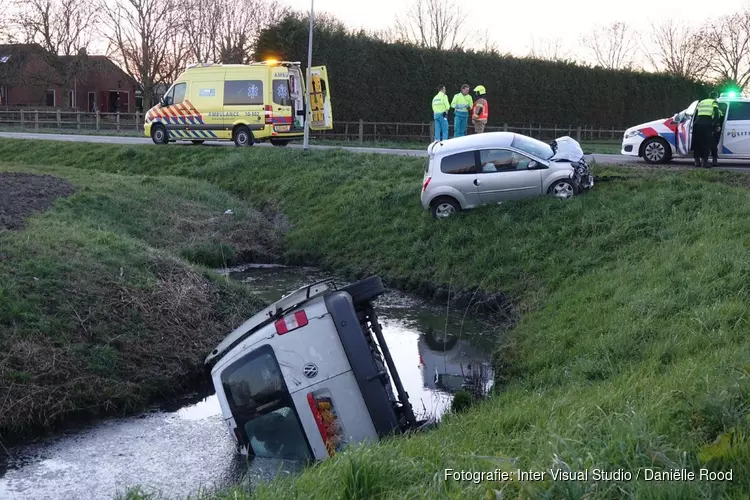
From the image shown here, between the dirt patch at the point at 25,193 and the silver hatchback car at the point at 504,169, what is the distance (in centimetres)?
747

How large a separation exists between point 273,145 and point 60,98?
3850cm

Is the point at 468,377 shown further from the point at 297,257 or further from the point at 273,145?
the point at 273,145

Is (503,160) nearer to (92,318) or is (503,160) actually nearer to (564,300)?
(564,300)

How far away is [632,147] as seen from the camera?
773 inches

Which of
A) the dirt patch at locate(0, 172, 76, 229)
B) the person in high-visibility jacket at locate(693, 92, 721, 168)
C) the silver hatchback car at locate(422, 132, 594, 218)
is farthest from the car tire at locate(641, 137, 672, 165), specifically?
the dirt patch at locate(0, 172, 76, 229)

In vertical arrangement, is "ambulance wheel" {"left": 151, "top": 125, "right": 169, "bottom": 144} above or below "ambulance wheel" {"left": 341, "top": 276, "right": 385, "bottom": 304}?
above

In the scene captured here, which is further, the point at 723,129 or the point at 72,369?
the point at 723,129

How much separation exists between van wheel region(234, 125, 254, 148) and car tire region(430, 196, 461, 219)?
10.1 meters

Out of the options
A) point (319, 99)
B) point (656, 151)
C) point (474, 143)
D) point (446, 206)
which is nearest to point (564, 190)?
point (474, 143)

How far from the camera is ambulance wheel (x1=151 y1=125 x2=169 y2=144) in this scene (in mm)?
26844

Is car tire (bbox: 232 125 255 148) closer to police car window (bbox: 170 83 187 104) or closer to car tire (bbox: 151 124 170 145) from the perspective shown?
Answer: police car window (bbox: 170 83 187 104)

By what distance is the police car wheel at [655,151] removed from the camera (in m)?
19.3

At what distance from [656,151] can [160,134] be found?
15441mm

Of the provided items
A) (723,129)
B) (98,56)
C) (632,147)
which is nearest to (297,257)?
(632,147)
